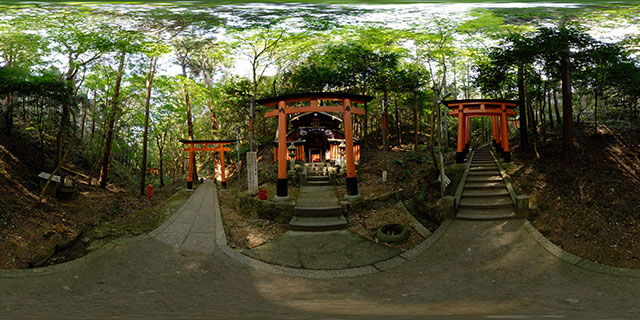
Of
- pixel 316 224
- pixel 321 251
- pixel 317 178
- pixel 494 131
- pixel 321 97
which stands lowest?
pixel 321 251

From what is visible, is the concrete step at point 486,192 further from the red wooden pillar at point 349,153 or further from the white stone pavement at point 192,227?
the white stone pavement at point 192,227

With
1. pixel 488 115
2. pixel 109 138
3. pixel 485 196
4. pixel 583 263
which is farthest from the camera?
pixel 488 115

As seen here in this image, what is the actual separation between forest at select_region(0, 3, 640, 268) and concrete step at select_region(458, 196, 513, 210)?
1094 millimetres

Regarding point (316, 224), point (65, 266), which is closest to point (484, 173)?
point (316, 224)

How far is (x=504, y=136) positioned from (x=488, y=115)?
36 cm

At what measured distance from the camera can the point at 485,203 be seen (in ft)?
7.63

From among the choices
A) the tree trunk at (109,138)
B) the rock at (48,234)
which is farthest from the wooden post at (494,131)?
the rock at (48,234)

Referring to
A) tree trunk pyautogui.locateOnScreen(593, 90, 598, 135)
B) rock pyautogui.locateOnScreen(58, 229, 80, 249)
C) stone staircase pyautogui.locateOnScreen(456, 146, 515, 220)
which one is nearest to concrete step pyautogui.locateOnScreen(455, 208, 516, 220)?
stone staircase pyautogui.locateOnScreen(456, 146, 515, 220)

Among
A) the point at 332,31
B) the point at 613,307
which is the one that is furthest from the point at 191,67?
the point at 613,307

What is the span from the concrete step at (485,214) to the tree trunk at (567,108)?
1.39m

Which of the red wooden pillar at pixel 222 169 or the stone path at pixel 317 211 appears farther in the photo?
the red wooden pillar at pixel 222 169

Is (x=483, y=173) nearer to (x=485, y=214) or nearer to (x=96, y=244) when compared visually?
(x=485, y=214)

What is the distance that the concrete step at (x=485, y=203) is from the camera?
2.26 meters

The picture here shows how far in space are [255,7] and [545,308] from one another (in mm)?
2837
